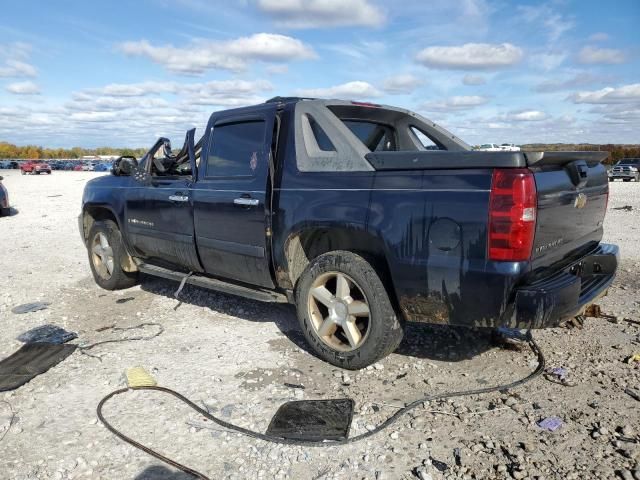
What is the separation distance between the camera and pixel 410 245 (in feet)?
10.8

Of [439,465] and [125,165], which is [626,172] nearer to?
[125,165]

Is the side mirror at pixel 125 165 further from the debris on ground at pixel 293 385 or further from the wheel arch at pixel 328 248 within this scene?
the debris on ground at pixel 293 385

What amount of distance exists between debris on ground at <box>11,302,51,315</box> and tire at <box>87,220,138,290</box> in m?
0.71

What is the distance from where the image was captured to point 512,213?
2.93m

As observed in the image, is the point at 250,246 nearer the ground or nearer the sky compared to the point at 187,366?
nearer the sky

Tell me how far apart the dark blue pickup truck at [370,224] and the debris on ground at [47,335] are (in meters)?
1.05

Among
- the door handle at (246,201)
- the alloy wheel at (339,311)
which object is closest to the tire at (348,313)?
the alloy wheel at (339,311)

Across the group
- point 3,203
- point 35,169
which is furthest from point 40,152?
point 3,203

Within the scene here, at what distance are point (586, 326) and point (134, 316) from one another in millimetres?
4300

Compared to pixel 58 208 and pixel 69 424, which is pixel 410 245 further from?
pixel 58 208

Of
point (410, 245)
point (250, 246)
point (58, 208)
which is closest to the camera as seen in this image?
point (410, 245)

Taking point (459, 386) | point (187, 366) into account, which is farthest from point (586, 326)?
point (187, 366)

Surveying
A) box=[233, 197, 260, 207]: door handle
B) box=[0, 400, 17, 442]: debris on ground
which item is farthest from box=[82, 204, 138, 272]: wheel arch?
box=[0, 400, 17, 442]: debris on ground

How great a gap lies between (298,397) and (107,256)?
3.72 meters
